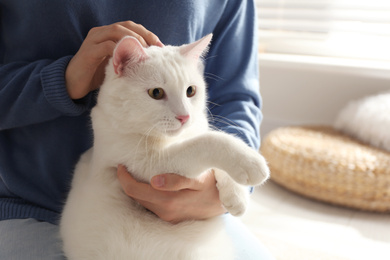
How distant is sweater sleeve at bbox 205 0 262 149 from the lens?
104cm

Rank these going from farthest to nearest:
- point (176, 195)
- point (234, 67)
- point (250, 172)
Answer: point (234, 67) < point (176, 195) < point (250, 172)

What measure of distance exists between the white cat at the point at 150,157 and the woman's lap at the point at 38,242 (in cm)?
3

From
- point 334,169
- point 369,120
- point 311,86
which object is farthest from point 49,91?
point 311,86

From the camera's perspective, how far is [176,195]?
0.78m

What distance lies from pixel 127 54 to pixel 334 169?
1207 mm

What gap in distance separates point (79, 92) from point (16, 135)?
23 centimetres

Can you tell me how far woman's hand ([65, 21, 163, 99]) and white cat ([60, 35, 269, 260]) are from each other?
0.10 ft

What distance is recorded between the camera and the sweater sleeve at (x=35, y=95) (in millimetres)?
785

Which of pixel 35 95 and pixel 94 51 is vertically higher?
pixel 94 51

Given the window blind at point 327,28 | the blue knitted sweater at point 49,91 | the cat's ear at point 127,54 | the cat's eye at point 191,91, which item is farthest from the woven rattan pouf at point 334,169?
the cat's ear at point 127,54

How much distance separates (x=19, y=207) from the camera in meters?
0.88

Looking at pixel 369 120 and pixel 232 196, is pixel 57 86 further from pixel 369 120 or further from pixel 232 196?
pixel 369 120

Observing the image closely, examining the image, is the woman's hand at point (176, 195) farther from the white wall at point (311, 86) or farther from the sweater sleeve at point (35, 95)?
the white wall at point (311, 86)

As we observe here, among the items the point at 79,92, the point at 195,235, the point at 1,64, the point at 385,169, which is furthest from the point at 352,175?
the point at 1,64
